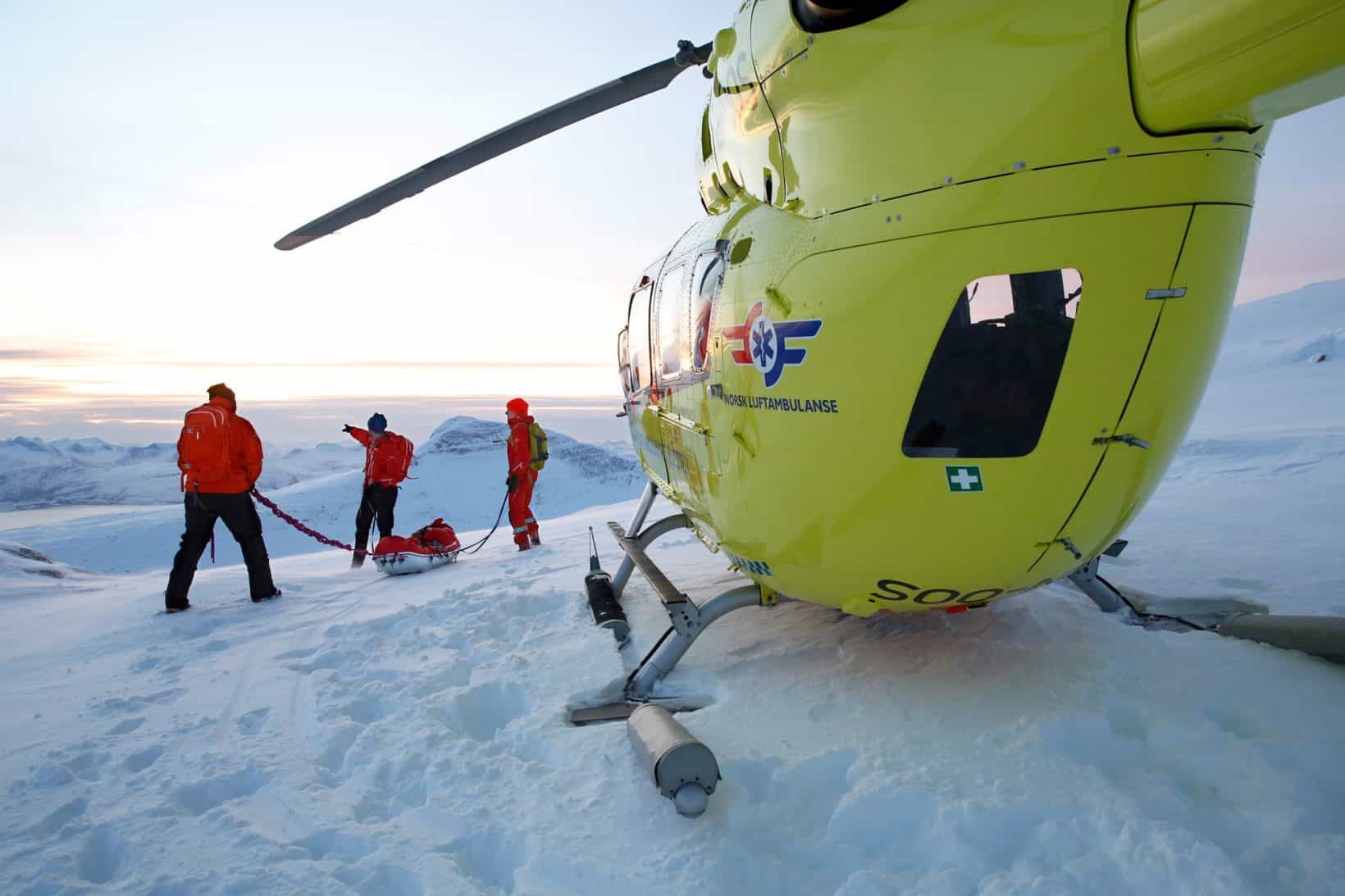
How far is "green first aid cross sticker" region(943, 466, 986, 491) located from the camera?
2.50 metres

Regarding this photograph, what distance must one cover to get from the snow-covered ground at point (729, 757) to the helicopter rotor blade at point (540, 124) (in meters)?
3.33

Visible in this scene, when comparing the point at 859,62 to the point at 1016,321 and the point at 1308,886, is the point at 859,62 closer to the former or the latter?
the point at 1016,321

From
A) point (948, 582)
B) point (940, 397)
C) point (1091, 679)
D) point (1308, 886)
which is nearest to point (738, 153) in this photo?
point (940, 397)

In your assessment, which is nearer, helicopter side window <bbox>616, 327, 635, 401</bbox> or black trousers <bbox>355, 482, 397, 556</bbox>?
helicopter side window <bbox>616, 327, 635, 401</bbox>

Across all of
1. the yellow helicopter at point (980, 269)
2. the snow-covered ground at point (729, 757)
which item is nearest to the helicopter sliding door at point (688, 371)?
the yellow helicopter at point (980, 269)

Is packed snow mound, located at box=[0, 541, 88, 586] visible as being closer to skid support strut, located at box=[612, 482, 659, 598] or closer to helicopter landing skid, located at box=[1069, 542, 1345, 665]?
skid support strut, located at box=[612, 482, 659, 598]

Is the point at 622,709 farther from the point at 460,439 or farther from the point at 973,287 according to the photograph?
the point at 460,439

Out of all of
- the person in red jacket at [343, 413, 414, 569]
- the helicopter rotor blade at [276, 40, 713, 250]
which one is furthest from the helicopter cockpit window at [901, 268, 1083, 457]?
the person in red jacket at [343, 413, 414, 569]

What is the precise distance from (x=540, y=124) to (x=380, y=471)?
19.1ft

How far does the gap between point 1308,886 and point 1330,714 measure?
116cm

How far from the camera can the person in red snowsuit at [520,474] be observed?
923cm

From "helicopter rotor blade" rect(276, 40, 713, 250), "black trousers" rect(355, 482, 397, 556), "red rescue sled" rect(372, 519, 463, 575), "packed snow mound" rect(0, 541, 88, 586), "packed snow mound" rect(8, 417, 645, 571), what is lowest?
"packed snow mound" rect(8, 417, 645, 571)

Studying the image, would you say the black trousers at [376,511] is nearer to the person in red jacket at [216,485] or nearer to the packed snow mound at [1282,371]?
the person in red jacket at [216,485]

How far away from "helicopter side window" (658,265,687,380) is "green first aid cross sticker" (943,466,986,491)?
1726 millimetres
